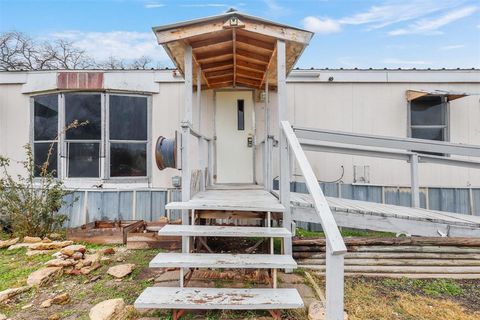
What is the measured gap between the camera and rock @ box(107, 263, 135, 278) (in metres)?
3.22

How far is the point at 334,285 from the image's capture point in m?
1.60

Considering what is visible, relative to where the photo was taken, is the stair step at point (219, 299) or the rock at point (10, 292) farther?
the rock at point (10, 292)

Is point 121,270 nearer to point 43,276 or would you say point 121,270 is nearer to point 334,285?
point 43,276

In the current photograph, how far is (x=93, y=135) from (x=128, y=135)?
0.64 meters

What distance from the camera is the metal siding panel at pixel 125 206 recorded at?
5340mm

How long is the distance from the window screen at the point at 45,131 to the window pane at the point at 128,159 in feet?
3.62

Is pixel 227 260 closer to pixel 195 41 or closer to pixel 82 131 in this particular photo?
pixel 195 41

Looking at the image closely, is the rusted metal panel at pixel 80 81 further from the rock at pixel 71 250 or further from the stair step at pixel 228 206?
the stair step at pixel 228 206

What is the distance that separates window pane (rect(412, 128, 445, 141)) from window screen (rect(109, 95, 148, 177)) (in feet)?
17.9

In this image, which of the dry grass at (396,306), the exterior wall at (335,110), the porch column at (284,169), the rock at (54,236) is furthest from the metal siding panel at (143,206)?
the dry grass at (396,306)

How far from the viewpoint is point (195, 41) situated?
3.52m

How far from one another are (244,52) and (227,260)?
114 inches

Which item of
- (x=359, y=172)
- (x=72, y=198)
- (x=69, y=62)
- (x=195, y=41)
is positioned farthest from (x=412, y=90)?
(x=69, y=62)

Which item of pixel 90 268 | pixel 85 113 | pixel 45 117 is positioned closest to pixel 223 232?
pixel 90 268
